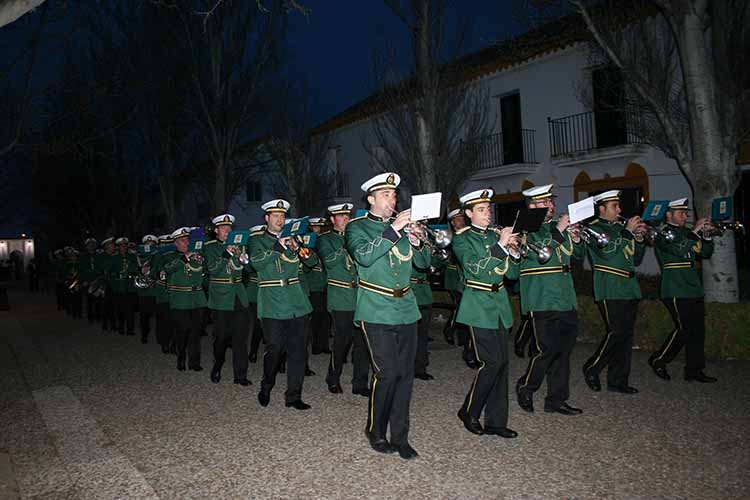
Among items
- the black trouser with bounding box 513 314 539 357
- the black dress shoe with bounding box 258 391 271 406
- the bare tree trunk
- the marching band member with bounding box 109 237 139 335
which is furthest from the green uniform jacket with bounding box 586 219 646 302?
the marching band member with bounding box 109 237 139 335

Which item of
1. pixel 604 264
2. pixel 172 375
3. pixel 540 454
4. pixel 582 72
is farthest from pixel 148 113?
pixel 540 454

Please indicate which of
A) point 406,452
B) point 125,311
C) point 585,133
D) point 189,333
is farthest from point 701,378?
point 585,133

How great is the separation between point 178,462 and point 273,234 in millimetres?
2866

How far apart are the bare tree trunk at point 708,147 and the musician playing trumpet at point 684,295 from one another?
223 centimetres

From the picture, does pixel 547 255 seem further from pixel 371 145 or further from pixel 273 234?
pixel 371 145

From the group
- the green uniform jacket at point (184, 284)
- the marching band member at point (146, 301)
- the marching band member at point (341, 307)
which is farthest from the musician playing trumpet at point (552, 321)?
the marching band member at point (146, 301)

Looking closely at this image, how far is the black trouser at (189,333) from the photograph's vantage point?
9.34 m

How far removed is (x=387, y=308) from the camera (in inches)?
212

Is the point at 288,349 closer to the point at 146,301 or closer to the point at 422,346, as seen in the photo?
the point at 422,346

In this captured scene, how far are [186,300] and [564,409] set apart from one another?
5758 mm

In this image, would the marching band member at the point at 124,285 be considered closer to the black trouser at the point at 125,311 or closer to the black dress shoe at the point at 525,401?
the black trouser at the point at 125,311

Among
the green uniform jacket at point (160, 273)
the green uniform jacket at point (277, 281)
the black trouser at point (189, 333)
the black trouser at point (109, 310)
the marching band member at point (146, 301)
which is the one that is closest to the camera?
the green uniform jacket at point (277, 281)

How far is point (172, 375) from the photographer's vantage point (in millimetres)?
8984

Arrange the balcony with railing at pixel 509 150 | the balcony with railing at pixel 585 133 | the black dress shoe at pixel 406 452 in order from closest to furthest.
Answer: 1. the black dress shoe at pixel 406 452
2. the balcony with railing at pixel 585 133
3. the balcony with railing at pixel 509 150
